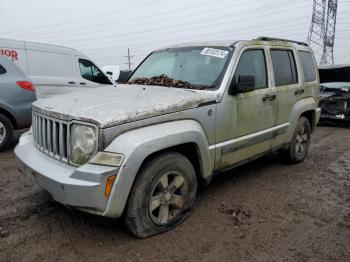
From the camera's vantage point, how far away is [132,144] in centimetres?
288

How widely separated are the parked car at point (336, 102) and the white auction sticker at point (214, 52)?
6.50m

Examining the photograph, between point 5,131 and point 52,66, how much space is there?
8.82 feet

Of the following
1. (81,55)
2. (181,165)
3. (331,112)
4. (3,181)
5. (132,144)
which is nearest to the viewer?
(132,144)

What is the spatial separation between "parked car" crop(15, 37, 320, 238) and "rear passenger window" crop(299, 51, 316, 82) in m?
0.66

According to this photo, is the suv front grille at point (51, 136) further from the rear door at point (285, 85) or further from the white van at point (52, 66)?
the white van at point (52, 66)

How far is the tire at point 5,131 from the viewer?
619cm

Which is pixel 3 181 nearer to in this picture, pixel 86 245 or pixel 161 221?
pixel 86 245

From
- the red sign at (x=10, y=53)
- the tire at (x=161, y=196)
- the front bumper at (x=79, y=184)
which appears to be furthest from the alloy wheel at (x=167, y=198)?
the red sign at (x=10, y=53)

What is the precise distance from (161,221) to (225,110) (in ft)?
4.43

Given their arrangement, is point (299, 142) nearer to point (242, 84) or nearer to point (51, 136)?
point (242, 84)

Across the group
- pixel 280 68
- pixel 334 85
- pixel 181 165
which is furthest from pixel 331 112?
pixel 181 165

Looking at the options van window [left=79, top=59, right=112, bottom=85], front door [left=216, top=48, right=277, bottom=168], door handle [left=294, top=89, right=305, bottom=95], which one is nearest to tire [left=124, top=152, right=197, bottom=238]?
front door [left=216, top=48, right=277, bottom=168]

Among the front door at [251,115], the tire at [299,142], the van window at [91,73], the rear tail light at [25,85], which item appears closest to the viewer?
the front door at [251,115]

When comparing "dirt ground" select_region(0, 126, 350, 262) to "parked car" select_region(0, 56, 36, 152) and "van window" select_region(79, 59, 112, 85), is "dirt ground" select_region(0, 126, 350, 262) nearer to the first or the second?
"parked car" select_region(0, 56, 36, 152)
